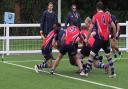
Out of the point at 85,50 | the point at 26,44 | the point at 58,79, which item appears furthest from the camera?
the point at 26,44

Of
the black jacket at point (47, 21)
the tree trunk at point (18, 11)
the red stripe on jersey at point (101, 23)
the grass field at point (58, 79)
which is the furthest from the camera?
the tree trunk at point (18, 11)

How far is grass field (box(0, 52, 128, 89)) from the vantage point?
1292cm

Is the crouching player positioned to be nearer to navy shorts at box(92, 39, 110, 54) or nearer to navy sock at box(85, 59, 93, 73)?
navy sock at box(85, 59, 93, 73)

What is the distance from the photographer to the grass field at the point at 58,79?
1292 cm

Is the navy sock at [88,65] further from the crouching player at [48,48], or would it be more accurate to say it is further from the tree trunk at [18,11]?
the tree trunk at [18,11]

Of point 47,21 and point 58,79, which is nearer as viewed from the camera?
point 58,79

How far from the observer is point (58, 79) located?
46.6ft

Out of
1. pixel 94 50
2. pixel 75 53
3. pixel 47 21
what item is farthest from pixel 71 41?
pixel 47 21

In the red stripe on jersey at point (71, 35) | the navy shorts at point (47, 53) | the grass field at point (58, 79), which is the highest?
the red stripe on jersey at point (71, 35)

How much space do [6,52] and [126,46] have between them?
18.4 feet

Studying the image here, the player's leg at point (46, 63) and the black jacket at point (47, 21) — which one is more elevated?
the black jacket at point (47, 21)

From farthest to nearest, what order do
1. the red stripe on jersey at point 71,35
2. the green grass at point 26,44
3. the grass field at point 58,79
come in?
the green grass at point 26,44, the red stripe on jersey at point 71,35, the grass field at point 58,79

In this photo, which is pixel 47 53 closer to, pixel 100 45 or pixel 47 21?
pixel 100 45

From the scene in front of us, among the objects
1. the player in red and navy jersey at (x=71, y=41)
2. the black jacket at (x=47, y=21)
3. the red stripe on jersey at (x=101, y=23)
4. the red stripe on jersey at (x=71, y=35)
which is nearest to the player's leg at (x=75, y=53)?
the player in red and navy jersey at (x=71, y=41)
